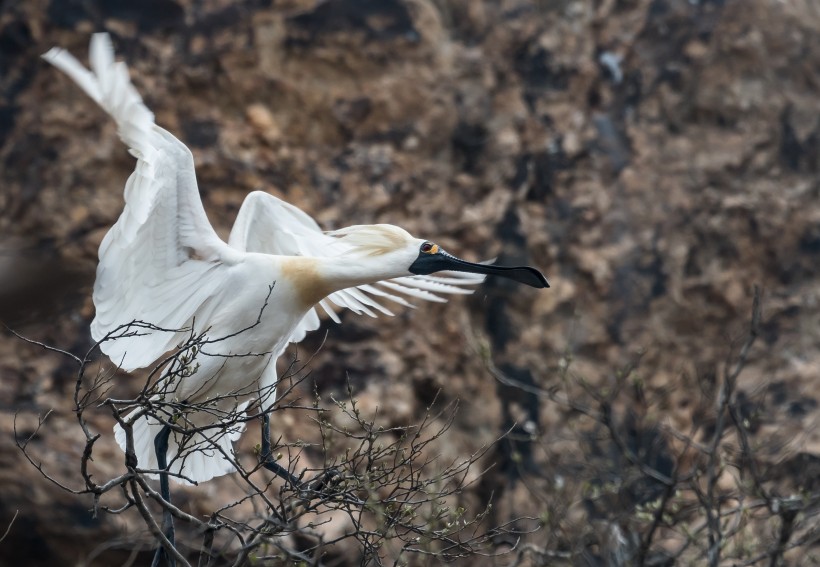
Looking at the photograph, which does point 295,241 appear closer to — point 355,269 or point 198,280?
point 355,269

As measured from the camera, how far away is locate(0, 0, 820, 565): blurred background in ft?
23.6

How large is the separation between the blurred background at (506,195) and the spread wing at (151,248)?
5.17ft

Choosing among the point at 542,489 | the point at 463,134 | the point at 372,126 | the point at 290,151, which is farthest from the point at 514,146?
the point at 542,489

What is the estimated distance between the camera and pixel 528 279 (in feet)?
18.5

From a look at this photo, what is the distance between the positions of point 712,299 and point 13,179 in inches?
201

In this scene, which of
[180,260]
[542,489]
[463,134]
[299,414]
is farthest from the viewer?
[463,134]

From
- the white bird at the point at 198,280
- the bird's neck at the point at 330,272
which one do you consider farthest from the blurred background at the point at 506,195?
the bird's neck at the point at 330,272

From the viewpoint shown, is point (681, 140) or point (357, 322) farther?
point (681, 140)

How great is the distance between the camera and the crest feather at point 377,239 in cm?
521

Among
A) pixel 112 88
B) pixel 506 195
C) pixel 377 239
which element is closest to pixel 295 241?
pixel 377 239

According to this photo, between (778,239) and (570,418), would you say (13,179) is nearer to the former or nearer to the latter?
(570,418)

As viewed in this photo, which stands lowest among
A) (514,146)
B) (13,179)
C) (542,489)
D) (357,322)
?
(542,489)

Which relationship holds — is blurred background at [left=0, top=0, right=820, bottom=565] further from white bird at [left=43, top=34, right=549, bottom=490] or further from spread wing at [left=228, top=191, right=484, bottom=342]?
white bird at [left=43, top=34, right=549, bottom=490]

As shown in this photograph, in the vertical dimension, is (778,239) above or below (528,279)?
below
